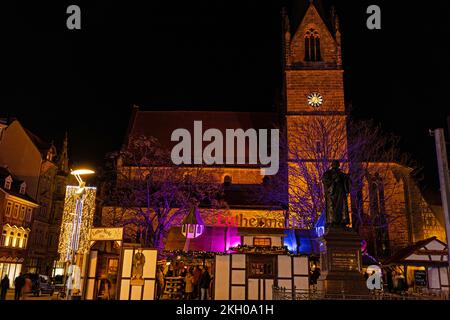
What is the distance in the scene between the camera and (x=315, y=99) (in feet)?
101

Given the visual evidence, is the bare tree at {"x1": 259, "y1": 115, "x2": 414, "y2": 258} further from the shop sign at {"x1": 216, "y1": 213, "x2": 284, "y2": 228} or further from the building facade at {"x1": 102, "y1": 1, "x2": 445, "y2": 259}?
the shop sign at {"x1": 216, "y1": 213, "x2": 284, "y2": 228}

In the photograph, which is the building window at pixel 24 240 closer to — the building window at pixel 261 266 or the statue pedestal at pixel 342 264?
the building window at pixel 261 266

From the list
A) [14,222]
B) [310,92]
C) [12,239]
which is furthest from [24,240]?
[310,92]

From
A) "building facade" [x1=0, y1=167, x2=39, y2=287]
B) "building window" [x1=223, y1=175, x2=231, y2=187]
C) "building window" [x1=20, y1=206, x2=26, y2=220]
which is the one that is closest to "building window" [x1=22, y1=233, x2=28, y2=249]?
"building facade" [x1=0, y1=167, x2=39, y2=287]

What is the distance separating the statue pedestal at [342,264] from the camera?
1035cm

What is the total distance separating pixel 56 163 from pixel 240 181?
2073 centimetres

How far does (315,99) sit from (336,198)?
20756 millimetres

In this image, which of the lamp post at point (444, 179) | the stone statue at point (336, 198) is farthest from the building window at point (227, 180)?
the lamp post at point (444, 179)

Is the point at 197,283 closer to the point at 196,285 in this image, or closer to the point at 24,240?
the point at 196,285

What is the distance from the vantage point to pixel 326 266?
10.9m

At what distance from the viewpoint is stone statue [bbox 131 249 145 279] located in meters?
13.8

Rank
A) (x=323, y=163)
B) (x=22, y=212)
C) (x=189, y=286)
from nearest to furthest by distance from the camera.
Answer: (x=189, y=286)
(x=323, y=163)
(x=22, y=212)

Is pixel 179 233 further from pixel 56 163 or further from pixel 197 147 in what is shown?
pixel 56 163
